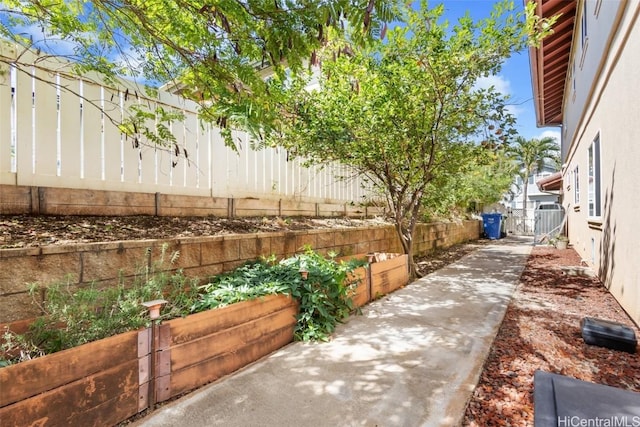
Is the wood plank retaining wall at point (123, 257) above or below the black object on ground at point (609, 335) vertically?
above

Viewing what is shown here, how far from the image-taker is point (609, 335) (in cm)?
273

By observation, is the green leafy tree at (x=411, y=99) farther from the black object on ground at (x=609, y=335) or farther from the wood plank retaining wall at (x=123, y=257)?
the black object on ground at (x=609, y=335)

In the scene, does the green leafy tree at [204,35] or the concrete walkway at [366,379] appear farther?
the green leafy tree at [204,35]

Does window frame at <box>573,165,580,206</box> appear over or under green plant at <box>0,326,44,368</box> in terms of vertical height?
over

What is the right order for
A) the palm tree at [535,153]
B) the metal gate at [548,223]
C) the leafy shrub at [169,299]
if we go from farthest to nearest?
the palm tree at [535,153]
the metal gate at [548,223]
the leafy shrub at [169,299]

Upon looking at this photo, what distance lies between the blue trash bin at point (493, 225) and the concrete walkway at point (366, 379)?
40.4 ft

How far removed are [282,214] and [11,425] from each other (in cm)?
383

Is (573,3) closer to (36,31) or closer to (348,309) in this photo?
Answer: (348,309)

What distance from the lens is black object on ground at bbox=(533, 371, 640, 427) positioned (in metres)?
1.37

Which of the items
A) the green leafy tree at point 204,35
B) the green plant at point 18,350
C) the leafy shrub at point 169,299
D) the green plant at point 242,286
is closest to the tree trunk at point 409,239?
the leafy shrub at point 169,299

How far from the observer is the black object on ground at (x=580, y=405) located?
4.51 ft

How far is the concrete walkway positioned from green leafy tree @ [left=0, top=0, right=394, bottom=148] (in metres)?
1.81

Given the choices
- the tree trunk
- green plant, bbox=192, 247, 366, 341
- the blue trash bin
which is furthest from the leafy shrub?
the blue trash bin

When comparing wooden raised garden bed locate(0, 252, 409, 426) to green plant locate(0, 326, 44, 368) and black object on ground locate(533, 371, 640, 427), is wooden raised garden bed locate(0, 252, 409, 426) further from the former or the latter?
black object on ground locate(533, 371, 640, 427)
